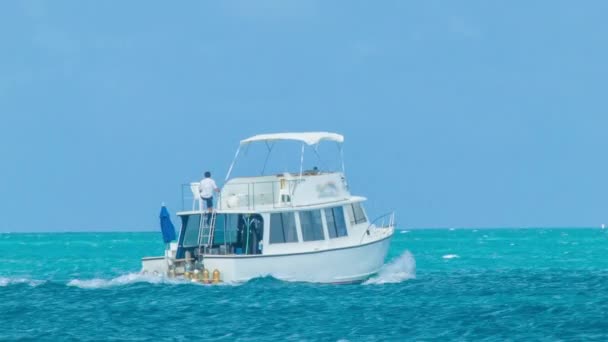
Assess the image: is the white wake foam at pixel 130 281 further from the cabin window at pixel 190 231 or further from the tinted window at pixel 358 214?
the tinted window at pixel 358 214

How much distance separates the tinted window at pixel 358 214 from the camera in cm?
3741

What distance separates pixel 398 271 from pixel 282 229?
8.94m

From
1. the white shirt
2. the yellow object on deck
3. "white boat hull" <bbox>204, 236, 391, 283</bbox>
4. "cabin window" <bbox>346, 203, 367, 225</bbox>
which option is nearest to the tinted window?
"cabin window" <bbox>346, 203, 367, 225</bbox>

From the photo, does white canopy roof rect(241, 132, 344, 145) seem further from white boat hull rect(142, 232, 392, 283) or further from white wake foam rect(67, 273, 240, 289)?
white wake foam rect(67, 273, 240, 289)

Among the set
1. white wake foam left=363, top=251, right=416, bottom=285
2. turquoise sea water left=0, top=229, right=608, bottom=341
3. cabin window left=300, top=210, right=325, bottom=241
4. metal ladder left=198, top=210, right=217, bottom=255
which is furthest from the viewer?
white wake foam left=363, top=251, right=416, bottom=285

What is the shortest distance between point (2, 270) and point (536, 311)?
34613mm

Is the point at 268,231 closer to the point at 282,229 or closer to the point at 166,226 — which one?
the point at 282,229

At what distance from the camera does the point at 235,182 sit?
3638 cm

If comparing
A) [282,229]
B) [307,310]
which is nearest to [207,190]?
[282,229]

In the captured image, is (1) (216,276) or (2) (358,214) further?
(2) (358,214)

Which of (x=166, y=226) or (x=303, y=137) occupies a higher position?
(x=303, y=137)

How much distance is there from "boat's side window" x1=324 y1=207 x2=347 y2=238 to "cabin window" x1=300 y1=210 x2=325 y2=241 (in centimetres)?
37

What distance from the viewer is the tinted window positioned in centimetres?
3741

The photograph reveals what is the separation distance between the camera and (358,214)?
37812 mm
